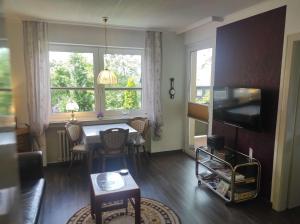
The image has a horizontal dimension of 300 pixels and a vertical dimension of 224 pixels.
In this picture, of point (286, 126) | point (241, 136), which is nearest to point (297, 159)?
point (286, 126)

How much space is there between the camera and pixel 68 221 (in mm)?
2537

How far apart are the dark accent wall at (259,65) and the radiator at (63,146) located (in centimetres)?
282

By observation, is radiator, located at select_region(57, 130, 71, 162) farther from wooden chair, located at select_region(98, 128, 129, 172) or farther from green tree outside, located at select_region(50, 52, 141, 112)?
wooden chair, located at select_region(98, 128, 129, 172)

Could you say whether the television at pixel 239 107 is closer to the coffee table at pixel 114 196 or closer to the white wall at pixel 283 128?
the white wall at pixel 283 128

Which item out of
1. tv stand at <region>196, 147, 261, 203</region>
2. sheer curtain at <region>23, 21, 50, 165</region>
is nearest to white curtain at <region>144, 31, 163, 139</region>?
tv stand at <region>196, 147, 261, 203</region>

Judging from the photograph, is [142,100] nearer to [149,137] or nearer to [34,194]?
[149,137]

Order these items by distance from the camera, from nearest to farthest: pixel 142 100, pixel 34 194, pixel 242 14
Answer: pixel 34 194 → pixel 242 14 → pixel 142 100

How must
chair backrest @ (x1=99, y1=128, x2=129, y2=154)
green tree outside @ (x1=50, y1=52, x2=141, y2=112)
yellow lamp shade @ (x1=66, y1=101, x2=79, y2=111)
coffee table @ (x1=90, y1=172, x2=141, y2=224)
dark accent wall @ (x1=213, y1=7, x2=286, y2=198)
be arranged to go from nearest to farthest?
coffee table @ (x1=90, y1=172, x2=141, y2=224), dark accent wall @ (x1=213, y1=7, x2=286, y2=198), chair backrest @ (x1=99, y1=128, x2=129, y2=154), yellow lamp shade @ (x1=66, y1=101, x2=79, y2=111), green tree outside @ (x1=50, y1=52, x2=141, y2=112)

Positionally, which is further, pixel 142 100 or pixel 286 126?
pixel 142 100

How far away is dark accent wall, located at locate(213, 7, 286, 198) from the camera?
2756mm

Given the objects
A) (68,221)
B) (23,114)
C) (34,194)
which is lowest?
(68,221)

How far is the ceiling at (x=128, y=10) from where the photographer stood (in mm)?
2895

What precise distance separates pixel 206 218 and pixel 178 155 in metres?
2.21

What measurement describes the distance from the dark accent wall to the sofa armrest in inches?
108
